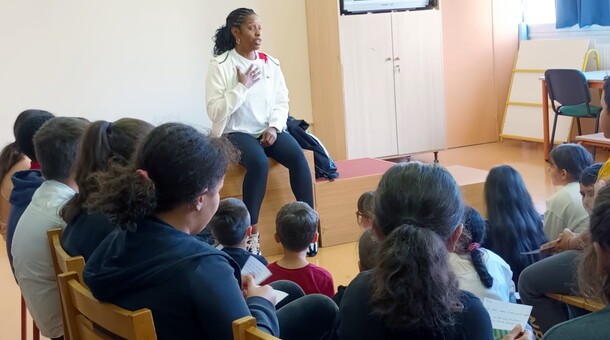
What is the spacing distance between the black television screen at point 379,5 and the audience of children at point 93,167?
401 cm

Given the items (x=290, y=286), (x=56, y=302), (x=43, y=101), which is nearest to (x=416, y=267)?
(x=290, y=286)

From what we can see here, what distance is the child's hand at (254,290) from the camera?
1.53 metres

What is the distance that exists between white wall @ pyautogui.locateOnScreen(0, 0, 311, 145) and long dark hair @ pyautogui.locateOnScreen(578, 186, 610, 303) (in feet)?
13.8

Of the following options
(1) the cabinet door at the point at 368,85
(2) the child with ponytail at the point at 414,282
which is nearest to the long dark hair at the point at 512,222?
(2) the child with ponytail at the point at 414,282

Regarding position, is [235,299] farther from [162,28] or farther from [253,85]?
[162,28]

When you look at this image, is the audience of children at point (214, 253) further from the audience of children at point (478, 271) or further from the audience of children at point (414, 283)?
the audience of children at point (478, 271)

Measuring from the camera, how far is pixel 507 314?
1.73 meters

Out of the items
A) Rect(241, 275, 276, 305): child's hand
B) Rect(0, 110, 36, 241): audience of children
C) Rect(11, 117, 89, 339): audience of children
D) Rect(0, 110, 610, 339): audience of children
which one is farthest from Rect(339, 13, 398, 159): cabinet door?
Rect(241, 275, 276, 305): child's hand

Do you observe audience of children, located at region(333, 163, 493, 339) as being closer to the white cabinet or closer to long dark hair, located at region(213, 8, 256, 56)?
long dark hair, located at region(213, 8, 256, 56)

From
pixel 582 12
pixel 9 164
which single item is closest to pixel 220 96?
pixel 9 164

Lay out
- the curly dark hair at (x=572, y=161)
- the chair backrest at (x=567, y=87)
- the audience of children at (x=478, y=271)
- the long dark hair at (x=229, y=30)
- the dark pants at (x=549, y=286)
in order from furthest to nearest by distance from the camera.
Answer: the chair backrest at (x=567, y=87) → the long dark hair at (x=229, y=30) → the curly dark hair at (x=572, y=161) → the dark pants at (x=549, y=286) → the audience of children at (x=478, y=271)

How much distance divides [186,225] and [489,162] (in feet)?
16.3

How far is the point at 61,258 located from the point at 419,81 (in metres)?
4.74

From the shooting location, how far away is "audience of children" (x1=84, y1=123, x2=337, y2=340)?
51.5 inches
